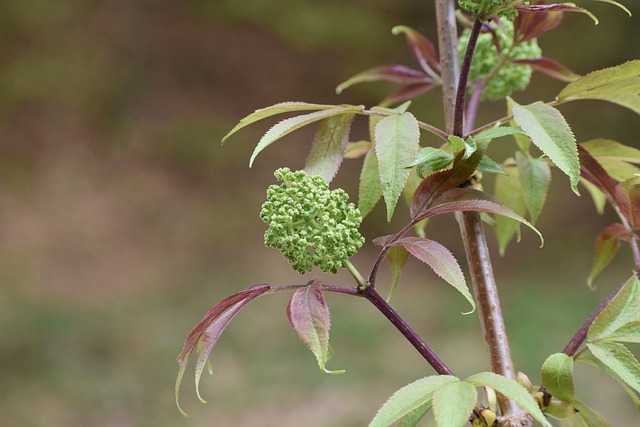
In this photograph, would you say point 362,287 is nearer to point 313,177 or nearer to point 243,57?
point 313,177

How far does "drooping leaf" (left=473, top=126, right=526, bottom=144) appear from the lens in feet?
1.20

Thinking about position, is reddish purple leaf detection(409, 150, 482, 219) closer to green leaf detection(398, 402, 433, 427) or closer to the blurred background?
green leaf detection(398, 402, 433, 427)

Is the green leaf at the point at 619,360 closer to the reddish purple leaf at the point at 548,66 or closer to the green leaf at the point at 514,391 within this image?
the green leaf at the point at 514,391

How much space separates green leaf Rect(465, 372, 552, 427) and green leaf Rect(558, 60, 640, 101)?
0.17m

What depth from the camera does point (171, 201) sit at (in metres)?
3.44

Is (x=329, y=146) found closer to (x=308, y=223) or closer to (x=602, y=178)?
(x=308, y=223)

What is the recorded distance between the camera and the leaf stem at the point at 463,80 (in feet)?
Answer: 1.24

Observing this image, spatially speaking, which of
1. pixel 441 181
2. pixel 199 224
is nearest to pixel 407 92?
pixel 441 181

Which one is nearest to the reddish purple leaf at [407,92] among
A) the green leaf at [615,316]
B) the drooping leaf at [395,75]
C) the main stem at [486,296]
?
the drooping leaf at [395,75]

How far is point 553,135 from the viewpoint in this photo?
0.37 meters

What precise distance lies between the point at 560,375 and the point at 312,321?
0.45 feet

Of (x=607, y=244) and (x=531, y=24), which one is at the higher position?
(x=531, y=24)

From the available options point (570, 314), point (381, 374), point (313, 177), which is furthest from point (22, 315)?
point (313, 177)

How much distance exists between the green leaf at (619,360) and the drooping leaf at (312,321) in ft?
0.46
